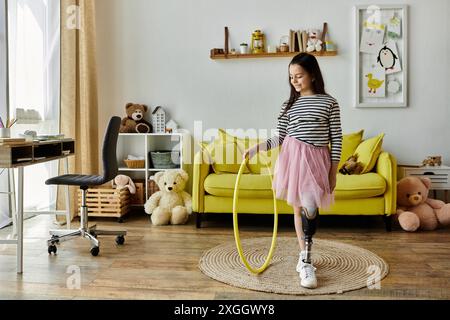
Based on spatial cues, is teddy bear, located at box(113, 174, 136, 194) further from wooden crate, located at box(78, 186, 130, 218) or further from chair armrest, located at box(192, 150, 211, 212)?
chair armrest, located at box(192, 150, 211, 212)

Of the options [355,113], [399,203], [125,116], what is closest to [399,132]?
[355,113]

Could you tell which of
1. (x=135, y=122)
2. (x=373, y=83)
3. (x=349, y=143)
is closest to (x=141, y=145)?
(x=135, y=122)

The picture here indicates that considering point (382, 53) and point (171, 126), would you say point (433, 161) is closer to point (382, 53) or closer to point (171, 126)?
point (382, 53)

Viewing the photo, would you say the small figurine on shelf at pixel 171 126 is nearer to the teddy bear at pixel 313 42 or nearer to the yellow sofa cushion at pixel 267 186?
the yellow sofa cushion at pixel 267 186

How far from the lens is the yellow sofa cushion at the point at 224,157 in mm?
3885

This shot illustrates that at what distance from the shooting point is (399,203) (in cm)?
383

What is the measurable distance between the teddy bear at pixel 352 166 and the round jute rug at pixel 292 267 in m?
0.76

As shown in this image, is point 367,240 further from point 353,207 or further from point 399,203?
point 399,203

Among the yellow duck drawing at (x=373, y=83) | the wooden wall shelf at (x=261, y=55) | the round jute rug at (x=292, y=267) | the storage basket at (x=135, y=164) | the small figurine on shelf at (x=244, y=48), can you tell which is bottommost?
the round jute rug at (x=292, y=267)

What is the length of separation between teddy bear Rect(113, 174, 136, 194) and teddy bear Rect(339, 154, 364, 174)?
1906 mm

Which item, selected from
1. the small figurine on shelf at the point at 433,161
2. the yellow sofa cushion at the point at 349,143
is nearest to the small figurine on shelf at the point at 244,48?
the yellow sofa cushion at the point at 349,143

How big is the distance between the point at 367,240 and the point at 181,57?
250 cm

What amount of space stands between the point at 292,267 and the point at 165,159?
200 cm

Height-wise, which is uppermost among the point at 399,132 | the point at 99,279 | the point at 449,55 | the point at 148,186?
the point at 449,55
